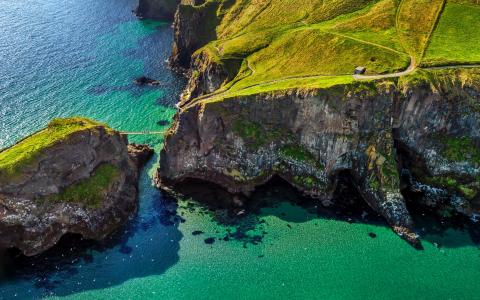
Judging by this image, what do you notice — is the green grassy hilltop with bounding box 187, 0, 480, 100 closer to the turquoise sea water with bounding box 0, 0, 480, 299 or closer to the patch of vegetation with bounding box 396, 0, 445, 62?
the patch of vegetation with bounding box 396, 0, 445, 62

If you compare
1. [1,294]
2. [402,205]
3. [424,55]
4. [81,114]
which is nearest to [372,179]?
[402,205]

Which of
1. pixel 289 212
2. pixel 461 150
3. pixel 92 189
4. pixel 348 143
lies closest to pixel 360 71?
pixel 348 143

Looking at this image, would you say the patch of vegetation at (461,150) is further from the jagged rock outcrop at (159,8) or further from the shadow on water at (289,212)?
the jagged rock outcrop at (159,8)

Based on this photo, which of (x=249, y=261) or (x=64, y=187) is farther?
(x=64, y=187)

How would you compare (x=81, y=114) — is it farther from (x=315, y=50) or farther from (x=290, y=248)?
(x=290, y=248)

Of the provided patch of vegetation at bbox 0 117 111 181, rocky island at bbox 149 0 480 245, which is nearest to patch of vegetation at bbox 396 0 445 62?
rocky island at bbox 149 0 480 245

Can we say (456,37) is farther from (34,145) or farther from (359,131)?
(34,145)
